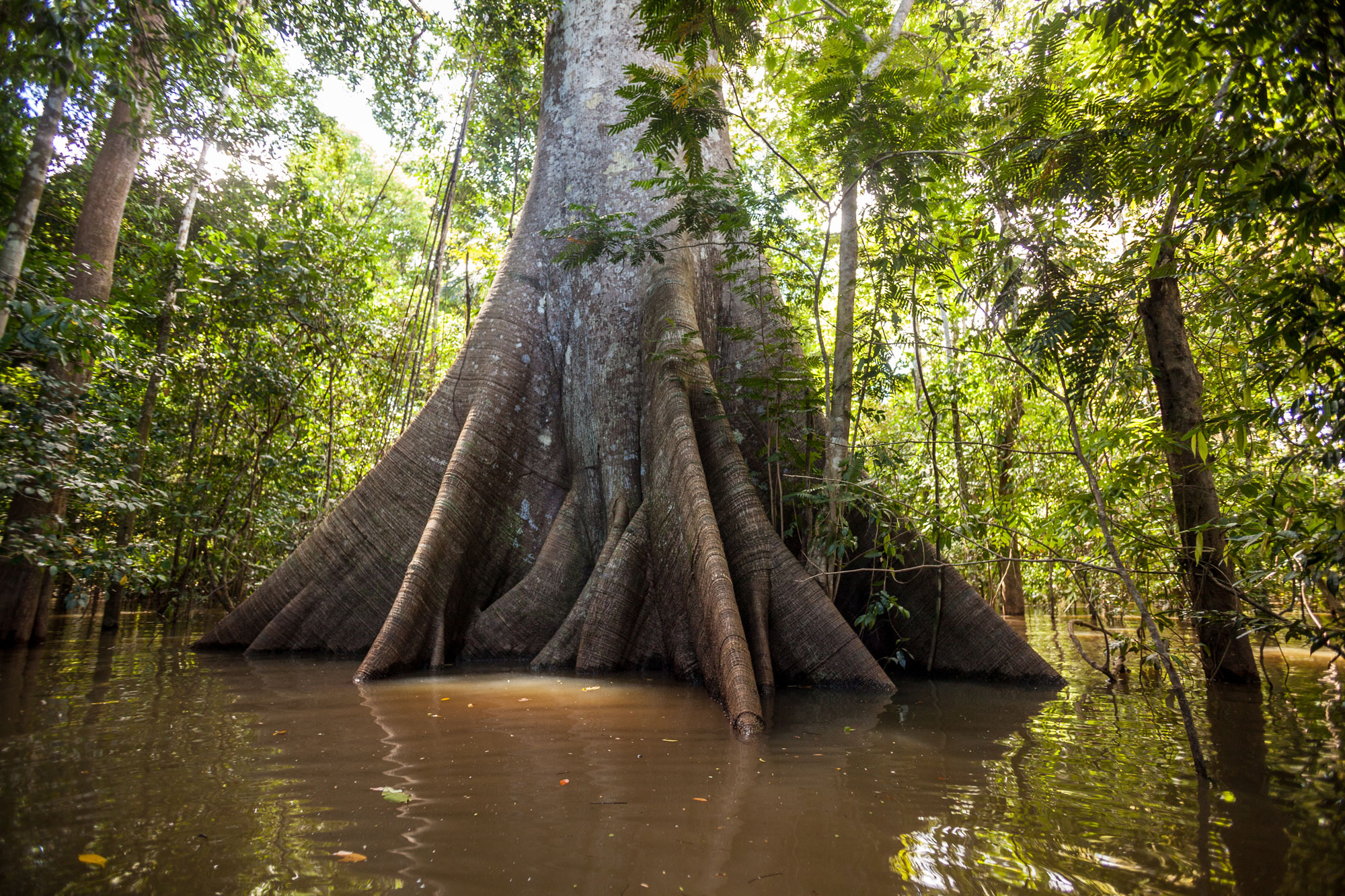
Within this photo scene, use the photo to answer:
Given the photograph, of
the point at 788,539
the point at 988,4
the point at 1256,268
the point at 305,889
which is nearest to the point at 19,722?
the point at 305,889

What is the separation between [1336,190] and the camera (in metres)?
2.12

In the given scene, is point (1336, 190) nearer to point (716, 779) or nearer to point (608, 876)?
point (716, 779)

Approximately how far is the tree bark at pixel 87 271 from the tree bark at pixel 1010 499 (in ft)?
22.1

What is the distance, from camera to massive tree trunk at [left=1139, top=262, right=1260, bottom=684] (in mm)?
4004

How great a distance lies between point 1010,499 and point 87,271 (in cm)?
755

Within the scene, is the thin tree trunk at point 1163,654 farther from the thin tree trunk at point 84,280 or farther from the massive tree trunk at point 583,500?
the thin tree trunk at point 84,280

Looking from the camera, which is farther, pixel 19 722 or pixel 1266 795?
pixel 19 722

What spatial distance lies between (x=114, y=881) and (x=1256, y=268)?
13.8 ft

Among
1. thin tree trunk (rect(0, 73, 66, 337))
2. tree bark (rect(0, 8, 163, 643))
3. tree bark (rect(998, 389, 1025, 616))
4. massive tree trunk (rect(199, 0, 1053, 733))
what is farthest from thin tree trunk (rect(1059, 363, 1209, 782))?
tree bark (rect(0, 8, 163, 643))

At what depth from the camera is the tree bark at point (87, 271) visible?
16.0 feet

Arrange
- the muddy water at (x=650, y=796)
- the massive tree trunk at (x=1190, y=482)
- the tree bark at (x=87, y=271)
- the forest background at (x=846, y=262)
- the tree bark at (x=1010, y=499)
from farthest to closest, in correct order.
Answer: the tree bark at (x=1010, y=499)
the tree bark at (x=87, y=271)
the massive tree trunk at (x=1190, y=482)
the forest background at (x=846, y=262)
the muddy water at (x=650, y=796)

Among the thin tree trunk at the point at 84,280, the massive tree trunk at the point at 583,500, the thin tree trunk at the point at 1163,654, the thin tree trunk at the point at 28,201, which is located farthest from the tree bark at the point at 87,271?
the thin tree trunk at the point at 1163,654

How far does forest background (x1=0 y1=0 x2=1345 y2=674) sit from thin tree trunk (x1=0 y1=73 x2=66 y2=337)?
8 centimetres

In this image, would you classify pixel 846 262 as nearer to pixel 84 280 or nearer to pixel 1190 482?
pixel 1190 482
